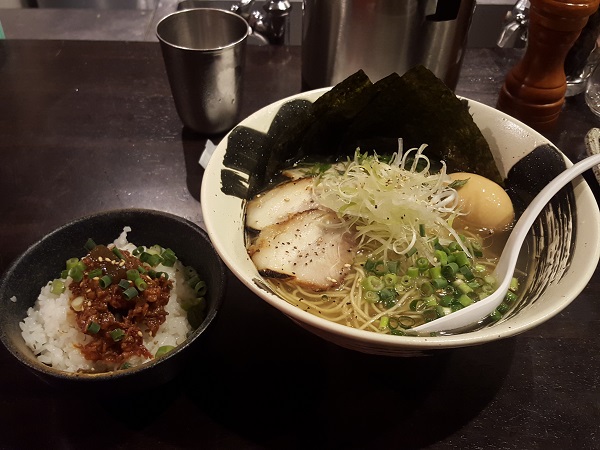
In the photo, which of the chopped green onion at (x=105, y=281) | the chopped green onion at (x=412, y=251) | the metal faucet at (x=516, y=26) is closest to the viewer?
the chopped green onion at (x=105, y=281)

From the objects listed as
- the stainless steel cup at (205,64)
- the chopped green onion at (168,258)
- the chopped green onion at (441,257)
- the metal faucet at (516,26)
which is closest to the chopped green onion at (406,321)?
the chopped green onion at (441,257)

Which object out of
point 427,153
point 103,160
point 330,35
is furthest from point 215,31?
point 427,153

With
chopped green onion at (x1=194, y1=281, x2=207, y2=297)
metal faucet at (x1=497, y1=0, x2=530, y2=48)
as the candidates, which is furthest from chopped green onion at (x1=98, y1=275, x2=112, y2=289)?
metal faucet at (x1=497, y1=0, x2=530, y2=48)

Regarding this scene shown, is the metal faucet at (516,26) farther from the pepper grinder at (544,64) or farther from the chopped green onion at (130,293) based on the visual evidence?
the chopped green onion at (130,293)

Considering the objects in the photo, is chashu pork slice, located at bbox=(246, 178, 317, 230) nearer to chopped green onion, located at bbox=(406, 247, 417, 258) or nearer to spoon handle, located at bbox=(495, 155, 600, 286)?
chopped green onion, located at bbox=(406, 247, 417, 258)

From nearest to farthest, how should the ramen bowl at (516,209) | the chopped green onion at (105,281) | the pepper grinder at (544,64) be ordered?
the ramen bowl at (516,209), the chopped green onion at (105,281), the pepper grinder at (544,64)

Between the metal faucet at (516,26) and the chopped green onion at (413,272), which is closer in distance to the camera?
the chopped green onion at (413,272)

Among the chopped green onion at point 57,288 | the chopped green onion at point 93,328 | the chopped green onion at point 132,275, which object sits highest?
the chopped green onion at point 132,275

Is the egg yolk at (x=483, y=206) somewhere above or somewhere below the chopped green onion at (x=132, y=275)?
above
